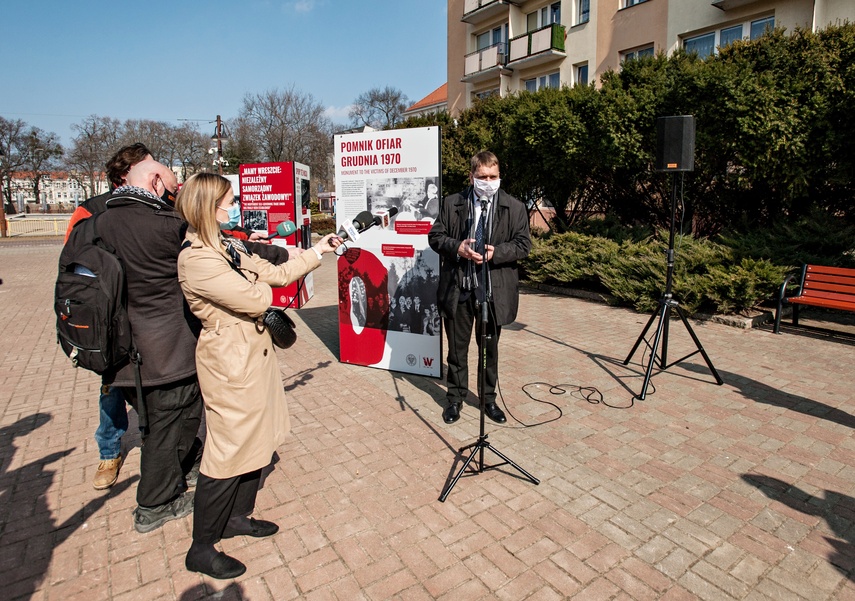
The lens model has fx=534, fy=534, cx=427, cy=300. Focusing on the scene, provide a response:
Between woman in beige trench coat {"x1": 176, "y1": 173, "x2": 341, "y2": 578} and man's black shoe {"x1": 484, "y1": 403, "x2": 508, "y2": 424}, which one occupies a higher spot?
woman in beige trench coat {"x1": 176, "y1": 173, "x2": 341, "y2": 578}

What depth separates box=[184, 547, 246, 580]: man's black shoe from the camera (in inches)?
106

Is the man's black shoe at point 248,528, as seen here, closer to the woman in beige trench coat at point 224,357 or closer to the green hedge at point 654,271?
the woman in beige trench coat at point 224,357

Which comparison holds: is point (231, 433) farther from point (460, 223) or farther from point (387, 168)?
point (387, 168)

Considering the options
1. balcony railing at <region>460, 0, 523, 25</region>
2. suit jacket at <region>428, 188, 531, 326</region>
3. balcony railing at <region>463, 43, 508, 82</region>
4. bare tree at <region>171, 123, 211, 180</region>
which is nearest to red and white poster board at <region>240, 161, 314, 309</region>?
suit jacket at <region>428, 188, 531, 326</region>

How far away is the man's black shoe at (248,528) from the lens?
301 cm

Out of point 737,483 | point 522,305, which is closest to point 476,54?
point 522,305

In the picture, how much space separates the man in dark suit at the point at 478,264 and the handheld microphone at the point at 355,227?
113 cm

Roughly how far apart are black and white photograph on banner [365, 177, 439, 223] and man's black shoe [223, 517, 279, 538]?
3.40 m

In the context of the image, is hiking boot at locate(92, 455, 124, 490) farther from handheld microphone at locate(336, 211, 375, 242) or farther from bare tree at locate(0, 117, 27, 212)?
bare tree at locate(0, 117, 27, 212)

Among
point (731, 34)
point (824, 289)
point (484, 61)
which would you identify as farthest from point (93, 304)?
point (484, 61)

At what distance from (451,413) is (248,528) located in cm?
205

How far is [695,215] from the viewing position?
11523 mm

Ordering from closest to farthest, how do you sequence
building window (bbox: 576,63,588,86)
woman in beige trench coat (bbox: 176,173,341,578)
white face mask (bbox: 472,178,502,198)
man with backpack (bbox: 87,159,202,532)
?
1. woman in beige trench coat (bbox: 176,173,341,578)
2. man with backpack (bbox: 87,159,202,532)
3. white face mask (bbox: 472,178,502,198)
4. building window (bbox: 576,63,588,86)

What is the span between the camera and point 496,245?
438 cm
